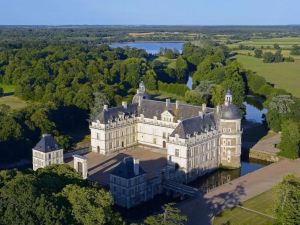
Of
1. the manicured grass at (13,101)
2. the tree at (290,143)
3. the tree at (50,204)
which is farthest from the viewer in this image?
the manicured grass at (13,101)

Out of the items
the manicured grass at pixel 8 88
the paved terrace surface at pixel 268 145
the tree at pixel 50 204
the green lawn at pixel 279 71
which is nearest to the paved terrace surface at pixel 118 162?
the paved terrace surface at pixel 268 145

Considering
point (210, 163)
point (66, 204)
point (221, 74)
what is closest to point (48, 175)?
point (66, 204)

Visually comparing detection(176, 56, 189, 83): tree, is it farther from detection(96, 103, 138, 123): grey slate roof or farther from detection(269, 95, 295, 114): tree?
detection(96, 103, 138, 123): grey slate roof

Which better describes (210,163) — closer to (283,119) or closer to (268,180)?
(268,180)

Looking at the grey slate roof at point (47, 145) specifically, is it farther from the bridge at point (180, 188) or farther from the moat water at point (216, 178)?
the bridge at point (180, 188)

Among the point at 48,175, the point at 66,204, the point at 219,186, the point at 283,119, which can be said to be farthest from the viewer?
the point at 283,119

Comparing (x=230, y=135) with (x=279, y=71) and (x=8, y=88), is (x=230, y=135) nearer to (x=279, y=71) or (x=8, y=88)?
(x=8, y=88)
